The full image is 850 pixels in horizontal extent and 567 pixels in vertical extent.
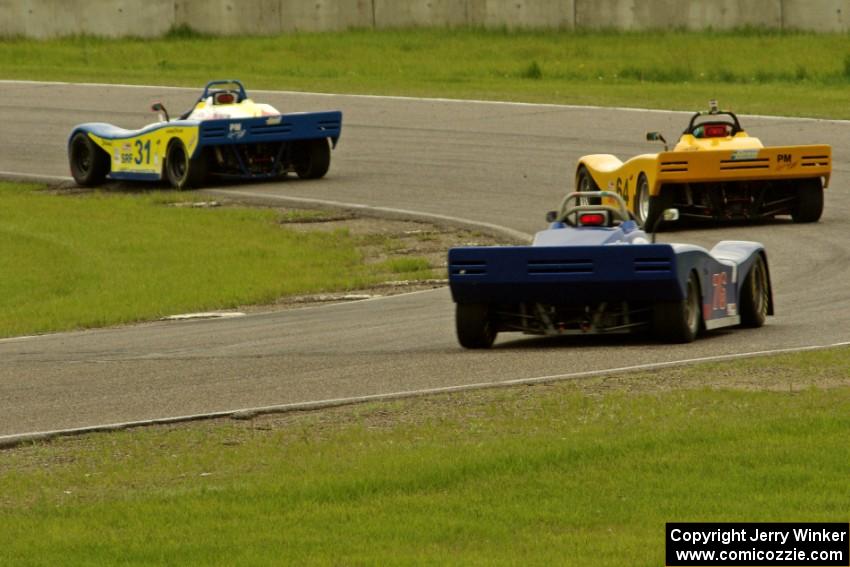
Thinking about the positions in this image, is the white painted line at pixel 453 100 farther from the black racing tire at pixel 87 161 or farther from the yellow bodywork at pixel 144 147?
the yellow bodywork at pixel 144 147

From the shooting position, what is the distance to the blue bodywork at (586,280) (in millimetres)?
11750

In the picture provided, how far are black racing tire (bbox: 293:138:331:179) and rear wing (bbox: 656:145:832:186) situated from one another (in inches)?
301

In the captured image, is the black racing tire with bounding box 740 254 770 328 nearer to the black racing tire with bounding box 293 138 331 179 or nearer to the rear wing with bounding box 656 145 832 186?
the rear wing with bounding box 656 145 832 186

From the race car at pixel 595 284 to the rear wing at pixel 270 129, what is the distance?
1179 cm

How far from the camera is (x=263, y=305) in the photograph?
54.0 ft

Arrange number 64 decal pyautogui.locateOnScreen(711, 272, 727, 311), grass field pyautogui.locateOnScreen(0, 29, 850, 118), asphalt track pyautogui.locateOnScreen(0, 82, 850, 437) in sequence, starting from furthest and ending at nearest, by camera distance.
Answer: grass field pyautogui.locateOnScreen(0, 29, 850, 118) → number 64 decal pyautogui.locateOnScreen(711, 272, 727, 311) → asphalt track pyautogui.locateOnScreen(0, 82, 850, 437)

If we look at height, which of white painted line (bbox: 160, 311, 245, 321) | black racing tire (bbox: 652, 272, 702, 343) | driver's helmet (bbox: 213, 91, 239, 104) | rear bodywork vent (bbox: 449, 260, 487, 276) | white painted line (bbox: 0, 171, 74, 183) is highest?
driver's helmet (bbox: 213, 91, 239, 104)

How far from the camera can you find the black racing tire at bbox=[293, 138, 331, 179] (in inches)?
1018

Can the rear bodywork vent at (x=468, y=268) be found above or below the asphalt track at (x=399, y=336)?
above

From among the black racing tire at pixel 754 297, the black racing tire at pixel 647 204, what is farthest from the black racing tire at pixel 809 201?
the black racing tire at pixel 754 297

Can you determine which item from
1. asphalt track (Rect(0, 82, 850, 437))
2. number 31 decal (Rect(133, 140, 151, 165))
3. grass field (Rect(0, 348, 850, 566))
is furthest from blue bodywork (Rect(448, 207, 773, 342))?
number 31 decal (Rect(133, 140, 151, 165))

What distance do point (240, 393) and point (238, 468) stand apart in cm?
227

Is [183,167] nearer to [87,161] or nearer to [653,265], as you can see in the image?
[87,161]

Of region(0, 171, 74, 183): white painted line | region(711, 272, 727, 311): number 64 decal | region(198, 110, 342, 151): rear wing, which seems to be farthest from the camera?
region(0, 171, 74, 183): white painted line
